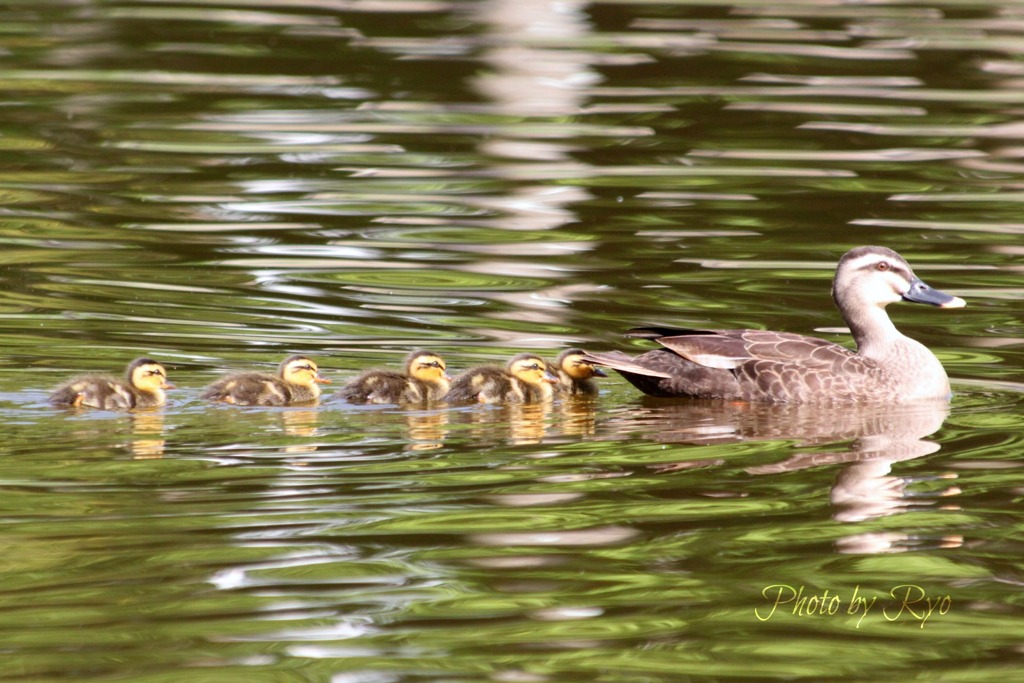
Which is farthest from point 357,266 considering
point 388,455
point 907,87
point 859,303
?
point 907,87

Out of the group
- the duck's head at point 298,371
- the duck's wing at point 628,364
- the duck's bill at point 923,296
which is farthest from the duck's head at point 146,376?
the duck's bill at point 923,296

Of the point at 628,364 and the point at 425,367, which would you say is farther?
the point at 628,364

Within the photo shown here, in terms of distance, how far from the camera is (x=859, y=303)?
31.9 feet

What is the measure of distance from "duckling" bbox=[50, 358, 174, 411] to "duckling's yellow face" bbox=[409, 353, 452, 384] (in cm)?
120

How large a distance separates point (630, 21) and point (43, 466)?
14.8m

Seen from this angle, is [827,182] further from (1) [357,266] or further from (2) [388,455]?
(2) [388,455]

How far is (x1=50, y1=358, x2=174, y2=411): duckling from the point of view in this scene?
28.3 ft

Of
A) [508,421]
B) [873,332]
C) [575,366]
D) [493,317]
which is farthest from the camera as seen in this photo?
[493,317]

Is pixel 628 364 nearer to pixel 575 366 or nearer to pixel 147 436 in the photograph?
pixel 575 366

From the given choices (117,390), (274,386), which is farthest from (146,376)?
(274,386)

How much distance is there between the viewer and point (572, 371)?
30.9ft

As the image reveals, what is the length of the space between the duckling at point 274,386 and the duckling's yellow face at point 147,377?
251 millimetres

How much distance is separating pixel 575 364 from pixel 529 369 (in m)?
0.33

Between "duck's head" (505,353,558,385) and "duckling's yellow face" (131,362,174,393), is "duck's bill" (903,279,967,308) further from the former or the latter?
"duckling's yellow face" (131,362,174,393)
